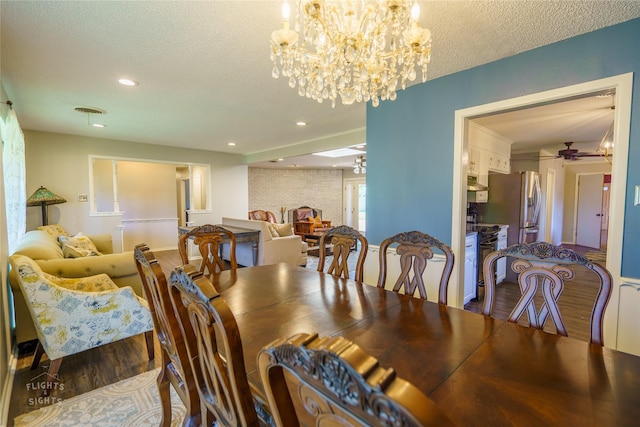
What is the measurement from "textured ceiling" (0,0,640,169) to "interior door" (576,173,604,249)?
7761mm

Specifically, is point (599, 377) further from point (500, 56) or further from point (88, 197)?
point (88, 197)

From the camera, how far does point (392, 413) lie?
0.37 metres

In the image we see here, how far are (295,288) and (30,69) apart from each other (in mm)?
2884

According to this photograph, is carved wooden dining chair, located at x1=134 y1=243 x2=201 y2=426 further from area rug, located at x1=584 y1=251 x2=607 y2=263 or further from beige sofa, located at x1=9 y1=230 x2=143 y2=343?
area rug, located at x1=584 y1=251 x2=607 y2=263

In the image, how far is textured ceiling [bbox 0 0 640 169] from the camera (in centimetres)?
174

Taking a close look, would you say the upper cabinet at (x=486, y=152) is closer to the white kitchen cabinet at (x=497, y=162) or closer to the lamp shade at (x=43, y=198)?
the white kitchen cabinet at (x=497, y=162)

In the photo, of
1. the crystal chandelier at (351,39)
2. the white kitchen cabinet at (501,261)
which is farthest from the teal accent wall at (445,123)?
the white kitchen cabinet at (501,261)

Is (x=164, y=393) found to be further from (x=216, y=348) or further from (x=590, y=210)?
(x=590, y=210)

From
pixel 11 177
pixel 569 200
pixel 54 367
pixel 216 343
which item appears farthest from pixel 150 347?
pixel 569 200

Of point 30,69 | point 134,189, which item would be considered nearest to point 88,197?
point 134,189

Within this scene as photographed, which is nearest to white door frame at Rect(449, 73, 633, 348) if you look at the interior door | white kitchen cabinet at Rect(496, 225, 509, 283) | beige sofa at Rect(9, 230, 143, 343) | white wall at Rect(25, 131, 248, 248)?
white kitchen cabinet at Rect(496, 225, 509, 283)

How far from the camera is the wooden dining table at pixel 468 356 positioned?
0.78m

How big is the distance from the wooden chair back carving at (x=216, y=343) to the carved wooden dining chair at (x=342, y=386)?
7.7 inches

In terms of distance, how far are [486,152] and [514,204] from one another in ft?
2.93
